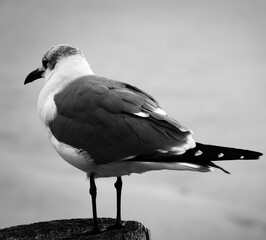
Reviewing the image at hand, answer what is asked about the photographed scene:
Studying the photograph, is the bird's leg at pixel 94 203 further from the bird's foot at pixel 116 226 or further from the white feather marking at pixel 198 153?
the white feather marking at pixel 198 153

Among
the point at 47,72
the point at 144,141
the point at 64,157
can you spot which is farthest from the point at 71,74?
the point at 144,141

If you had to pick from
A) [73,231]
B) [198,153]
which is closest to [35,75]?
[73,231]

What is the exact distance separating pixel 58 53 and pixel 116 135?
1156 millimetres

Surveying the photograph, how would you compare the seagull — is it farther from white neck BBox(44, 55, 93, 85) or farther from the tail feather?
white neck BBox(44, 55, 93, 85)

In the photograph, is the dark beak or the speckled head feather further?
the dark beak

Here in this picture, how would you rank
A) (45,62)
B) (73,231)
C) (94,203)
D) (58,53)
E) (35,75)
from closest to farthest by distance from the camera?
(94,203) → (73,231) → (58,53) → (45,62) → (35,75)

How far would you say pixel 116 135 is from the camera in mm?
4633

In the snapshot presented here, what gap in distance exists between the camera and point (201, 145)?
4.41 metres

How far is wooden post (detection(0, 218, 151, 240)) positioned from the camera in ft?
15.5

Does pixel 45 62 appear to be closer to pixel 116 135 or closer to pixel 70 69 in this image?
pixel 70 69

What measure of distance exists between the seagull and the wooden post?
129 mm

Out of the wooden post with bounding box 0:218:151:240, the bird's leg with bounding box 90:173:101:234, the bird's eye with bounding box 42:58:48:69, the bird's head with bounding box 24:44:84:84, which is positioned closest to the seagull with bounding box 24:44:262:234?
the bird's leg with bounding box 90:173:101:234

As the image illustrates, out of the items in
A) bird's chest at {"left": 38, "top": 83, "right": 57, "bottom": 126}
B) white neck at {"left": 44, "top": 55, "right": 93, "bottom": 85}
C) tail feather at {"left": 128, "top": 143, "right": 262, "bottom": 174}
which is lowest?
tail feather at {"left": 128, "top": 143, "right": 262, "bottom": 174}

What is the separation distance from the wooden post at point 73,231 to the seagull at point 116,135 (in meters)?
0.13
